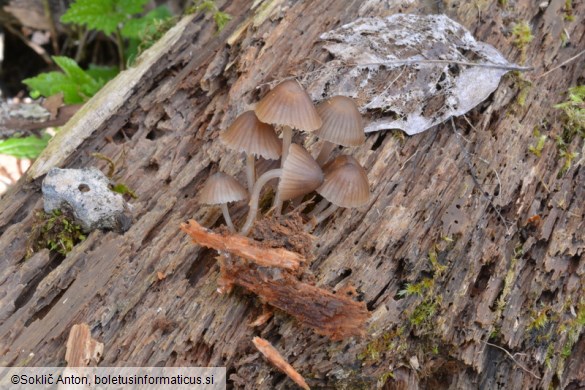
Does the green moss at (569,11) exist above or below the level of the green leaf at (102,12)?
below

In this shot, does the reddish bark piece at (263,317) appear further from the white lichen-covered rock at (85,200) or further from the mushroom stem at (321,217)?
the white lichen-covered rock at (85,200)

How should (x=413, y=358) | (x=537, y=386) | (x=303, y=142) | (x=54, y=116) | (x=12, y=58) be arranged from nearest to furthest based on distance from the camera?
(x=413, y=358), (x=537, y=386), (x=303, y=142), (x=54, y=116), (x=12, y=58)

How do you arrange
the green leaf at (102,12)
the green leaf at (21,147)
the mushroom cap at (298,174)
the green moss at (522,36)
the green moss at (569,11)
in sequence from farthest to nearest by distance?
1. the green leaf at (102,12)
2. the green leaf at (21,147)
3. the green moss at (569,11)
4. the green moss at (522,36)
5. the mushroom cap at (298,174)

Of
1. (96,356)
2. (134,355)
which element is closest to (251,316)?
(134,355)

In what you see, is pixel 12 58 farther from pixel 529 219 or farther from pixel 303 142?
pixel 529 219

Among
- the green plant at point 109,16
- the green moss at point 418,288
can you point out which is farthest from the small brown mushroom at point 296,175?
the green plant at point 109,16

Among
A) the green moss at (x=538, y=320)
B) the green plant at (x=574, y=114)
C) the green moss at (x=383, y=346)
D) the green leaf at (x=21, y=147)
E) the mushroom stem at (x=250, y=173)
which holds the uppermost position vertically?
the mushroom stem at (x=250, y=173)

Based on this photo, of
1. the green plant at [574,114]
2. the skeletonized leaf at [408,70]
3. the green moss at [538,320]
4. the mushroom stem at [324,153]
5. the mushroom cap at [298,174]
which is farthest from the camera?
the green plant at [574,114]
